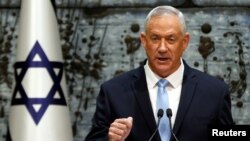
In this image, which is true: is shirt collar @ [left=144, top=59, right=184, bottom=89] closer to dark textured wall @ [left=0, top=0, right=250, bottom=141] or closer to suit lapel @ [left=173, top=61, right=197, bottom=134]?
suit lapel @ [left=173, top=61, right=197, bottom=134]

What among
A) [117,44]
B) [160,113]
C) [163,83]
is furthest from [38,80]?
[160,113]

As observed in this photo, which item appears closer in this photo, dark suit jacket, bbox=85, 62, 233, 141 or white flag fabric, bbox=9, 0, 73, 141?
dark suit jacket, bbox=85, 62, 233, 141

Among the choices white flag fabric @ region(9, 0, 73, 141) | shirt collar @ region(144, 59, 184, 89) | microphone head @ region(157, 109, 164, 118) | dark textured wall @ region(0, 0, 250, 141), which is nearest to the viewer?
microphone head @ region(157, 109, 164, 118)

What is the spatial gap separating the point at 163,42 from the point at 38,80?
2.80 ft

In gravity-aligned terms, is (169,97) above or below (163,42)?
below

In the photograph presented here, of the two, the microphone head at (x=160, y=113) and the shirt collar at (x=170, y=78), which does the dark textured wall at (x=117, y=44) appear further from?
the microphone head at (x=160, y=113)

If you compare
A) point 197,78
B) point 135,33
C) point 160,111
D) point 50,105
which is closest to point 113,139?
point 160,111

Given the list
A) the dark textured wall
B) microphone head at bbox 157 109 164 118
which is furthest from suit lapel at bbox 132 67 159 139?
the dark textured wall

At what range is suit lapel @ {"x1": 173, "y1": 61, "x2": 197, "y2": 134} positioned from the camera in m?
2.15

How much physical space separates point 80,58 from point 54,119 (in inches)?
25.5

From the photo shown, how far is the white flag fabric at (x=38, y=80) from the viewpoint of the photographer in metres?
2.83

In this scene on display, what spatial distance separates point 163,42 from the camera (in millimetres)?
2176

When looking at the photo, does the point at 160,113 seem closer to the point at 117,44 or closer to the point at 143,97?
the point at 143,97

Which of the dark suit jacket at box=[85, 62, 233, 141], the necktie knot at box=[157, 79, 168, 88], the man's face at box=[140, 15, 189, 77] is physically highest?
the man's face at box=[140, 15, 189, 77]
